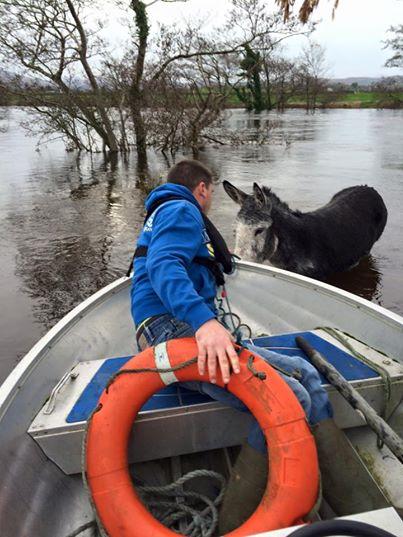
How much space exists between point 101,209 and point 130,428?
820cm

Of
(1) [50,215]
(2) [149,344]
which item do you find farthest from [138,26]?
(2) [149,344]

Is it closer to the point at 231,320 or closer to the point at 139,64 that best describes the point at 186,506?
the point at 231,320

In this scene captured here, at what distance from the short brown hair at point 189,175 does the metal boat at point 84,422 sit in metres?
1.08

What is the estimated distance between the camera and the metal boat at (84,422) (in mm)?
2100

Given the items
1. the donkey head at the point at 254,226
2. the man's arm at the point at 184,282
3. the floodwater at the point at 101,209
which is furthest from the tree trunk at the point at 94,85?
the man's arm at the point at 184,282

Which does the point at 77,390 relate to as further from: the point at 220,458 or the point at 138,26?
the point at 138,26

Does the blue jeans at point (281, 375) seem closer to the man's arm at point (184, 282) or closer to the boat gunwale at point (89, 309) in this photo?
the man's arm at point (184, 282)

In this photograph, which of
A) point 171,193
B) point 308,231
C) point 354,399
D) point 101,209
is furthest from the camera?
point 101,209

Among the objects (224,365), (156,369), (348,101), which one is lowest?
(156,369)

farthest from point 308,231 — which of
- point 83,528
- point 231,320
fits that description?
point 83,528

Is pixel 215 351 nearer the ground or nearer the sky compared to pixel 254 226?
nearer the sky

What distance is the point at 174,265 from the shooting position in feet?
6.81

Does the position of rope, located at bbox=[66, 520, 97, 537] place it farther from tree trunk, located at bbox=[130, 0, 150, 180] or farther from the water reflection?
tree trunk, located at bbox=[130, 0, 150, 180]

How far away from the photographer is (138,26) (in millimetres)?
16031
